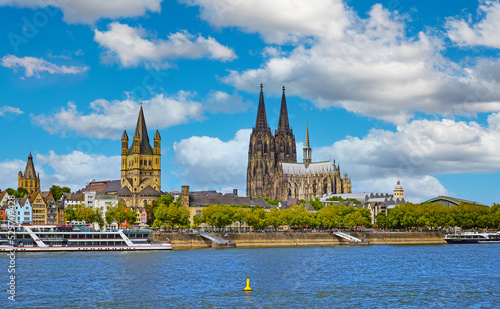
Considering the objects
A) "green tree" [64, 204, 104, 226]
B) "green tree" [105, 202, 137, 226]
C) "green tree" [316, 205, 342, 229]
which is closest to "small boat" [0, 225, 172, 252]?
"green tree" [105, 202, 137, 226]

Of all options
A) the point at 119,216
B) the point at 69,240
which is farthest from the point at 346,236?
the point at 69,240

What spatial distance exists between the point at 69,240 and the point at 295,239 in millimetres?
47104

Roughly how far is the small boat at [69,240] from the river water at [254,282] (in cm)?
1135

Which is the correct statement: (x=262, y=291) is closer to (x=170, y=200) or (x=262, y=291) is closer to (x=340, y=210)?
(x=340, y=210)

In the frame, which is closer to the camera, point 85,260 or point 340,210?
point 85,260

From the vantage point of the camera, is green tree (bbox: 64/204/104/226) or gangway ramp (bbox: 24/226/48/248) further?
green tree (bbox: 64/204/104/226)

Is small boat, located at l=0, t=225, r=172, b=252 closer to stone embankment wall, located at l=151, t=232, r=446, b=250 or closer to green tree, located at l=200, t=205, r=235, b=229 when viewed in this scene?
stone embankment wall, located at l=151, t=232, r=446, b=250

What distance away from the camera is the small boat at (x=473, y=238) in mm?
157750

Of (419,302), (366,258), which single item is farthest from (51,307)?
(366,258)

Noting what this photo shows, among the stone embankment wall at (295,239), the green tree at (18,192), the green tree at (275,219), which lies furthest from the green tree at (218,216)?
the green tree at (18,192)

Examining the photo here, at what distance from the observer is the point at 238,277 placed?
235 ft

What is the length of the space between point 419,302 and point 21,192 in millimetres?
152788

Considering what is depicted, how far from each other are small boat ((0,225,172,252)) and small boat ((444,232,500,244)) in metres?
69.9

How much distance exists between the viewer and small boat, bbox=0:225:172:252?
4373 inches
